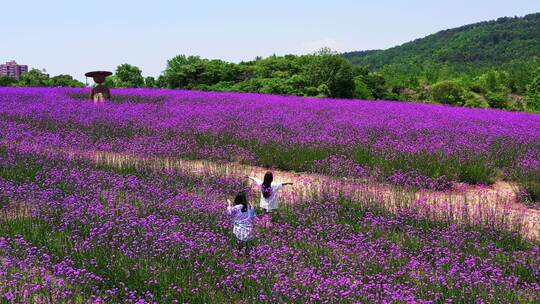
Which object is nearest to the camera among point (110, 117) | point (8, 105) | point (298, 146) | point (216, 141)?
point (298, 146)

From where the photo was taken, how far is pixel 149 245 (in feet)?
15.6

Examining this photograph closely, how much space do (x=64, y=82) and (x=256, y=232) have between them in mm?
34077

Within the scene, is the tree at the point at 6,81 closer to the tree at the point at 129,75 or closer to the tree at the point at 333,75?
the tree at the point at 129,75

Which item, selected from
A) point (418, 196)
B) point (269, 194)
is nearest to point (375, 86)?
point (418, 196)

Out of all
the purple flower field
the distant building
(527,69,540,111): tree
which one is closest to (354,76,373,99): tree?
(527,69,540,111): tree

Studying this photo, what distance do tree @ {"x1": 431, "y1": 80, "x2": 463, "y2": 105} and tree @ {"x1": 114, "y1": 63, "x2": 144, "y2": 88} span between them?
70.9ft

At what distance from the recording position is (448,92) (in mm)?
28781

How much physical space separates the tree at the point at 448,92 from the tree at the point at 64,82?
24.2 m

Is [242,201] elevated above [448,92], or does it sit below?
below

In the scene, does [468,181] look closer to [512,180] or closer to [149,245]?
[512,180]

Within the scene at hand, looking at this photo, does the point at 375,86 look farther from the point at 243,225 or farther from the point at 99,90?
the point at 243,225

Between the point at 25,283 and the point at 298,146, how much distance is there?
21.3ft

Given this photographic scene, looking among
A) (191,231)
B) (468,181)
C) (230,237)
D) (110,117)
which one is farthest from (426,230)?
(110,117)

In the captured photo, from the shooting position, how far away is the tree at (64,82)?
116 ft
